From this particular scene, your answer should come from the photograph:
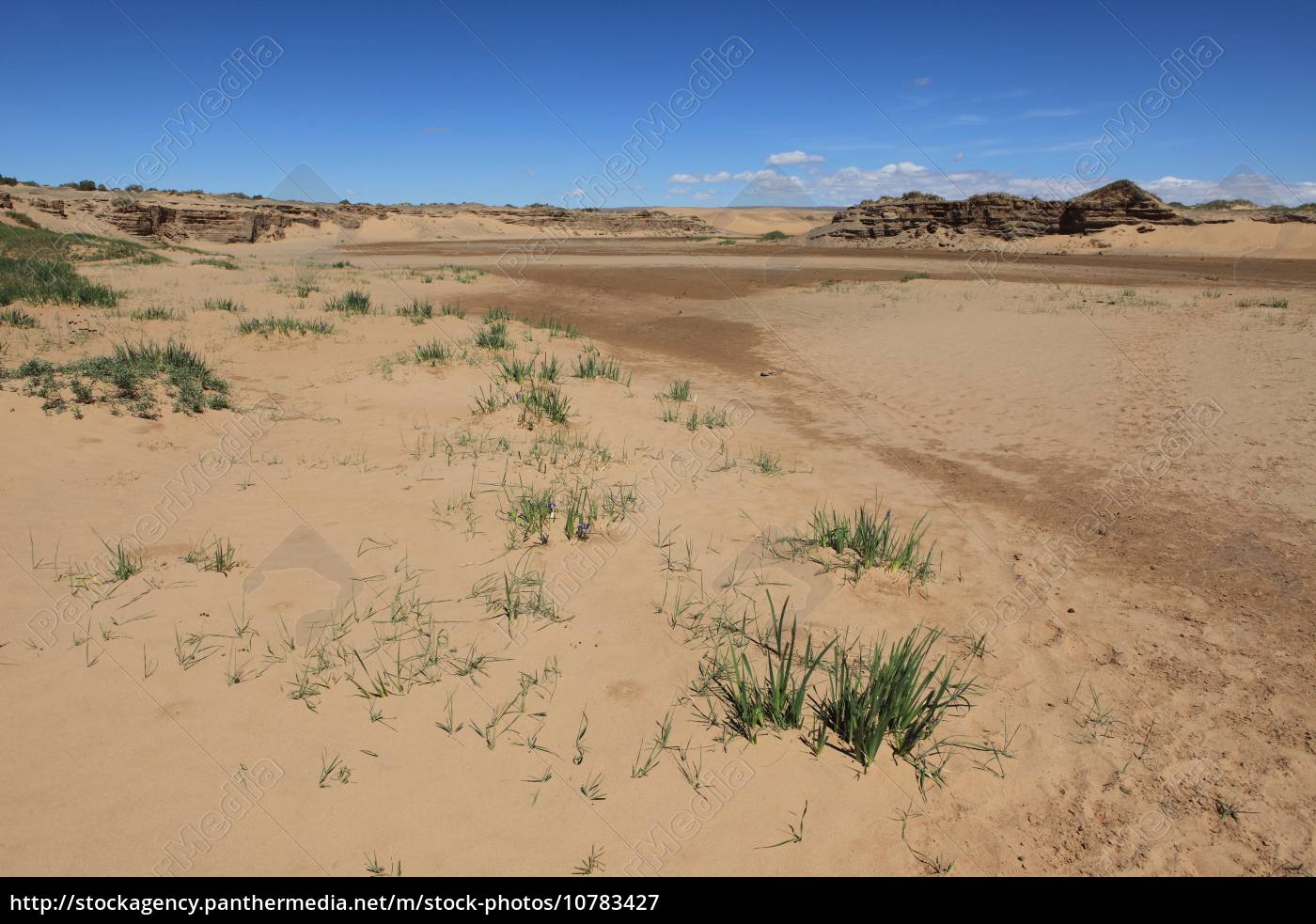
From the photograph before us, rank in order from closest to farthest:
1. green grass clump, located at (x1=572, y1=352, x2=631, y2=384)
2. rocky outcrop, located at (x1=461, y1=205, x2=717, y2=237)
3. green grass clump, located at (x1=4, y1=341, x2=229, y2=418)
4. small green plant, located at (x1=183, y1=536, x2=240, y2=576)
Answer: small green plant, located at (x1=183, y1=536, x2=240, y2=576) < green grass clump, located at (x1=4, y1=341, x2=229, y2=418) < green grass clump, located at (x1=572, y1=352, x2=631, y2=384) < rocky outcrop, located at (x1=461, y1=205, x2=717, y2=237)

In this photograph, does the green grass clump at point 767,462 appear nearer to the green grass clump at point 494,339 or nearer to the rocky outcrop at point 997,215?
the green grass clump at point 494,339

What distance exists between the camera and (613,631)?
12.7 feet

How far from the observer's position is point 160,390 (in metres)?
7.12

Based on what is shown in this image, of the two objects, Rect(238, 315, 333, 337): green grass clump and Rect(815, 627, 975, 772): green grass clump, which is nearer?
Rect(815, 627, 975, 772): green grass clump

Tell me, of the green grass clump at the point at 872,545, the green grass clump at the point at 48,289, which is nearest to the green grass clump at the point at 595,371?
the green grass clump at the point at 872,545

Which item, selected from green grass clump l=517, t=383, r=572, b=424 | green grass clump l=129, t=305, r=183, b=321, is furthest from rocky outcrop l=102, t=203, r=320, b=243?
green grass clump l=517, t=383, r=572, b=424

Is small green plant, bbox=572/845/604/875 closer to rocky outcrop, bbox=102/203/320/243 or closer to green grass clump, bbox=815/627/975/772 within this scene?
green grass clump, bbox=815/627/975/772

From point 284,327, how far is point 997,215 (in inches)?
1823

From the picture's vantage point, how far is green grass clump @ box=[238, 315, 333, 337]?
10.4 meters

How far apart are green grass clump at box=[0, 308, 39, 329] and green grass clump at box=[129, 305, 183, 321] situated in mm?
1253

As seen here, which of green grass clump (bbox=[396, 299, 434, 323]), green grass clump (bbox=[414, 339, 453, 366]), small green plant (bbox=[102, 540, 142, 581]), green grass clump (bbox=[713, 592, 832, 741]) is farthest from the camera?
green grass clump (bbox=[396, 299, 434, 323])

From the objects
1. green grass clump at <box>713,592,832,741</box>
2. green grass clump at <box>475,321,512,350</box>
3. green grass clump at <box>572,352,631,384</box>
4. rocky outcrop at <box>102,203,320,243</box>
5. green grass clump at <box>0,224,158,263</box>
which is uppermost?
→ rocky outcrop at <box>102,203,320,243</box>

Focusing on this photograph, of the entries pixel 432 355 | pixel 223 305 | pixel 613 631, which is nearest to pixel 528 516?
pixel 613 631

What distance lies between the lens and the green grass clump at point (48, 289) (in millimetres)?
10234
